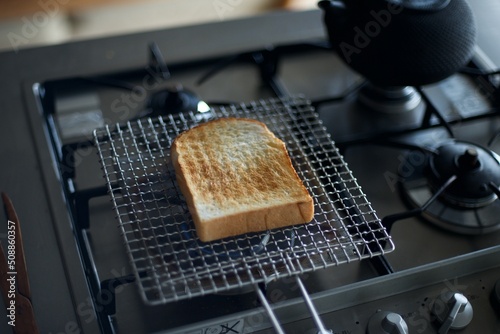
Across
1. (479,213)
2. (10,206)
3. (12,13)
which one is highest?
(12,13)

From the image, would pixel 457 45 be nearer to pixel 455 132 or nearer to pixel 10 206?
pixel 455 132

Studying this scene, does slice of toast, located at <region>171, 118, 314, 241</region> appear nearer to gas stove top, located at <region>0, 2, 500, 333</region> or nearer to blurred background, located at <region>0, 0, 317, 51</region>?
gas stove top, located at <region>0, 2, 500, 333</region>

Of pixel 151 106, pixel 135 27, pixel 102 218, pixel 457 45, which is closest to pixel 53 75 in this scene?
pixel 151 106

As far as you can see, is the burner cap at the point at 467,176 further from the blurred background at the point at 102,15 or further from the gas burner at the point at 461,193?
the blurred background at the point at 102,15

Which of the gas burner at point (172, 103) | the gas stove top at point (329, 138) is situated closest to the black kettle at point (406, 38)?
the gas stove top at point (329, 138)

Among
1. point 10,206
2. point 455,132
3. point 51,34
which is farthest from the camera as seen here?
point 51,34

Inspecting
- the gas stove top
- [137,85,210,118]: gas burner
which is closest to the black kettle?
the gas stove top

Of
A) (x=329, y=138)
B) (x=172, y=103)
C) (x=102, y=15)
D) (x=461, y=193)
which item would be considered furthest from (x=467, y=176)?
(x=102, y=15)
